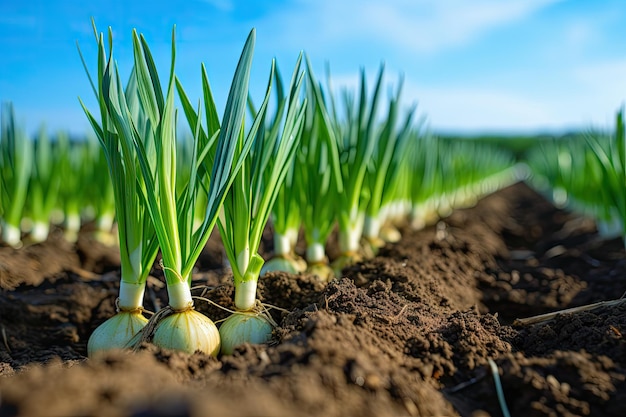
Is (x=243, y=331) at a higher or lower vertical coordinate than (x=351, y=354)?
lower

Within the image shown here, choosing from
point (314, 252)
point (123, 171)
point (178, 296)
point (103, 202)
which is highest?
point (123, 171)

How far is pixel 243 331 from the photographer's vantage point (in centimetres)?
151

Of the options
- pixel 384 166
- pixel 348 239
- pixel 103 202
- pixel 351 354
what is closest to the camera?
pixel 351 354

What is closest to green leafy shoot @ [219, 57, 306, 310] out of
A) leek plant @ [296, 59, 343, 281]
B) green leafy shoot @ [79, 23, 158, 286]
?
green leafy shoot @ [79, 23, 158, 286]

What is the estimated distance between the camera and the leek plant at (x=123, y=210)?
1.48 m

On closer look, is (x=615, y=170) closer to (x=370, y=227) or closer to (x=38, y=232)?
(x=370, y=227)

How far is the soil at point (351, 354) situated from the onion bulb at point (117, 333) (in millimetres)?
58

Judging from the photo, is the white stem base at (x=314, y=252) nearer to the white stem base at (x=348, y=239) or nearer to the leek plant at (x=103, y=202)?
the white stem base at (x=348, y=239)

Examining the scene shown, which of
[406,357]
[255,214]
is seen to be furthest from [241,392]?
[255,214]

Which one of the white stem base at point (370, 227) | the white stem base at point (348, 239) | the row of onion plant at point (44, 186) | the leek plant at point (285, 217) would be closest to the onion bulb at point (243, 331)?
the leek plant at point (285, 217)

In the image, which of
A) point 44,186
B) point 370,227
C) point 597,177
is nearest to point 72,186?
point 44,186

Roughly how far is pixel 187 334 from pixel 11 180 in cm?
268

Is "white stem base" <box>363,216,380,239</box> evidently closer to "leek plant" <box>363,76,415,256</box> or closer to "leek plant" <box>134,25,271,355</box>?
"leek plant" <box>363,76,415,256</box>

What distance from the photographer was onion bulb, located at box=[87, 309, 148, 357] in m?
1.52
